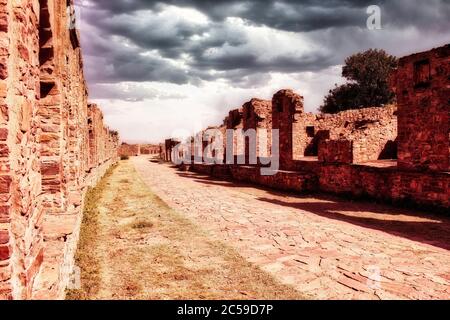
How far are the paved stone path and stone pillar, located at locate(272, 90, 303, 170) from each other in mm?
5620

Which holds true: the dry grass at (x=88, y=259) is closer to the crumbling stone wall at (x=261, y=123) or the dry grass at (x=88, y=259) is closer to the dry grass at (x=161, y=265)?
the dry grass at (x=161, y=265)

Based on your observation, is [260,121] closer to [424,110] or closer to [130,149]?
[424,110]

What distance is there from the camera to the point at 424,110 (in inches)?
411

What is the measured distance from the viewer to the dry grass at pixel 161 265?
4.30m

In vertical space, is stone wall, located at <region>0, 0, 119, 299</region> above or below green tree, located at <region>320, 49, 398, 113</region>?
below

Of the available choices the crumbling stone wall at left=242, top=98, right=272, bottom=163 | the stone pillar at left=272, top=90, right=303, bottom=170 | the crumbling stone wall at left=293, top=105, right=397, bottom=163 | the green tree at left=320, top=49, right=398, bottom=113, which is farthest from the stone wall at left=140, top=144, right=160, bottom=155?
the stone pillar at left=272, top=90, right=303, bottom=170

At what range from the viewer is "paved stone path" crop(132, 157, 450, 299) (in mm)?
4574

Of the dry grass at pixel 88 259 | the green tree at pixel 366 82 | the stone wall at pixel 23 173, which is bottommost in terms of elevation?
the dry grass at pixel 88 259

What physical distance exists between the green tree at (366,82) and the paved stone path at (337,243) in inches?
1295

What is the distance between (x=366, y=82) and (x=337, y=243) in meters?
39.3

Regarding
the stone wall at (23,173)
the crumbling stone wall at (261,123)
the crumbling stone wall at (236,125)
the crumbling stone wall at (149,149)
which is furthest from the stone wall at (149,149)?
the stone wall at (23,173)

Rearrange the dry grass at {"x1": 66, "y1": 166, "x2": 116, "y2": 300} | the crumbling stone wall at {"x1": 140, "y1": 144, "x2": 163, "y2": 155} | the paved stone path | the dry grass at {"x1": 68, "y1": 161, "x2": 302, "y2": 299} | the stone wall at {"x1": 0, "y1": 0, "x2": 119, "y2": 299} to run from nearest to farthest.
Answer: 1. the stone wall at {"x1": 0, "y1": 0, "x2": 119, "y2": 299}
2. the dry grass at {"x1": 66, "y1": 166, "x2": 116, "y2": 300}
3. the dry grass at {"x1": 68, "y1": 161, "x2": 302, "y2": 299}
4. the paved stone path
5. the crumbling stone wall at {"x1": 140, "y1": 144, "x2": 163, "y2": 155}

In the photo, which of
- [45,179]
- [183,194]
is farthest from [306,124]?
[45,179]

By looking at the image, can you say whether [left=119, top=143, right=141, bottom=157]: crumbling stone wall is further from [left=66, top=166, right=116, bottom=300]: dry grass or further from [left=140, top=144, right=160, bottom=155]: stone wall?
[left=66, top=166, right=116, bottom=300]: dry grass
